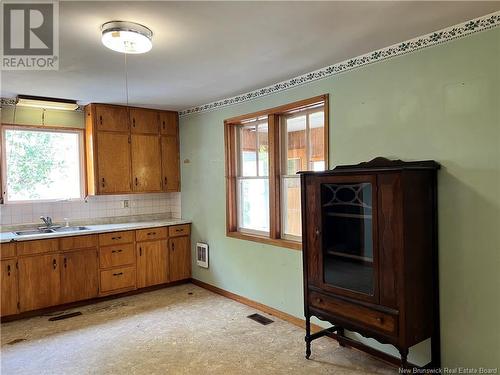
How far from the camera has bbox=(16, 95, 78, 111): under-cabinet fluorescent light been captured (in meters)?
3.79

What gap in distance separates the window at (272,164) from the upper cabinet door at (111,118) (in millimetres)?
1377

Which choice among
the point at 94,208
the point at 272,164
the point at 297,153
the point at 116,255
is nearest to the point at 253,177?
the point at 272,164

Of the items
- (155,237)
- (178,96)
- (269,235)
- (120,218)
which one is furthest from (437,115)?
(120,218)

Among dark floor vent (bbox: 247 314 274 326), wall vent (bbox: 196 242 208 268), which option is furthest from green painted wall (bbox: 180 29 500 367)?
wall vent (bbox: 196 242 208 268)

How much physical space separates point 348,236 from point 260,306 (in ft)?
5.53

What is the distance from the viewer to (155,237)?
14.9ft

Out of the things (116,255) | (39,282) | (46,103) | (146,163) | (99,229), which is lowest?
(39,282)

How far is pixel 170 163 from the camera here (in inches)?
195

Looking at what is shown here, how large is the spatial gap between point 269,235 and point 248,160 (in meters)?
0.94

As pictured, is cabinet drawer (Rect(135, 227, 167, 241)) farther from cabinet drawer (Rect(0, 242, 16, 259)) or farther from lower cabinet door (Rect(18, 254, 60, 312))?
cabinet drawer (Rect(0, 242, 16, 259))

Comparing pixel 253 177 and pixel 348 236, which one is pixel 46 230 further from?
pixel 348 236

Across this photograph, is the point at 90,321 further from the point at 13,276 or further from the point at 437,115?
the point at 437,115

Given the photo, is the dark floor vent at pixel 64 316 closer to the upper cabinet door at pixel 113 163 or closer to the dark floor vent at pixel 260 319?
the upper cabinet door at pixel 113 163

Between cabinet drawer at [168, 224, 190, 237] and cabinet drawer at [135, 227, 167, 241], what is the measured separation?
9 cm
